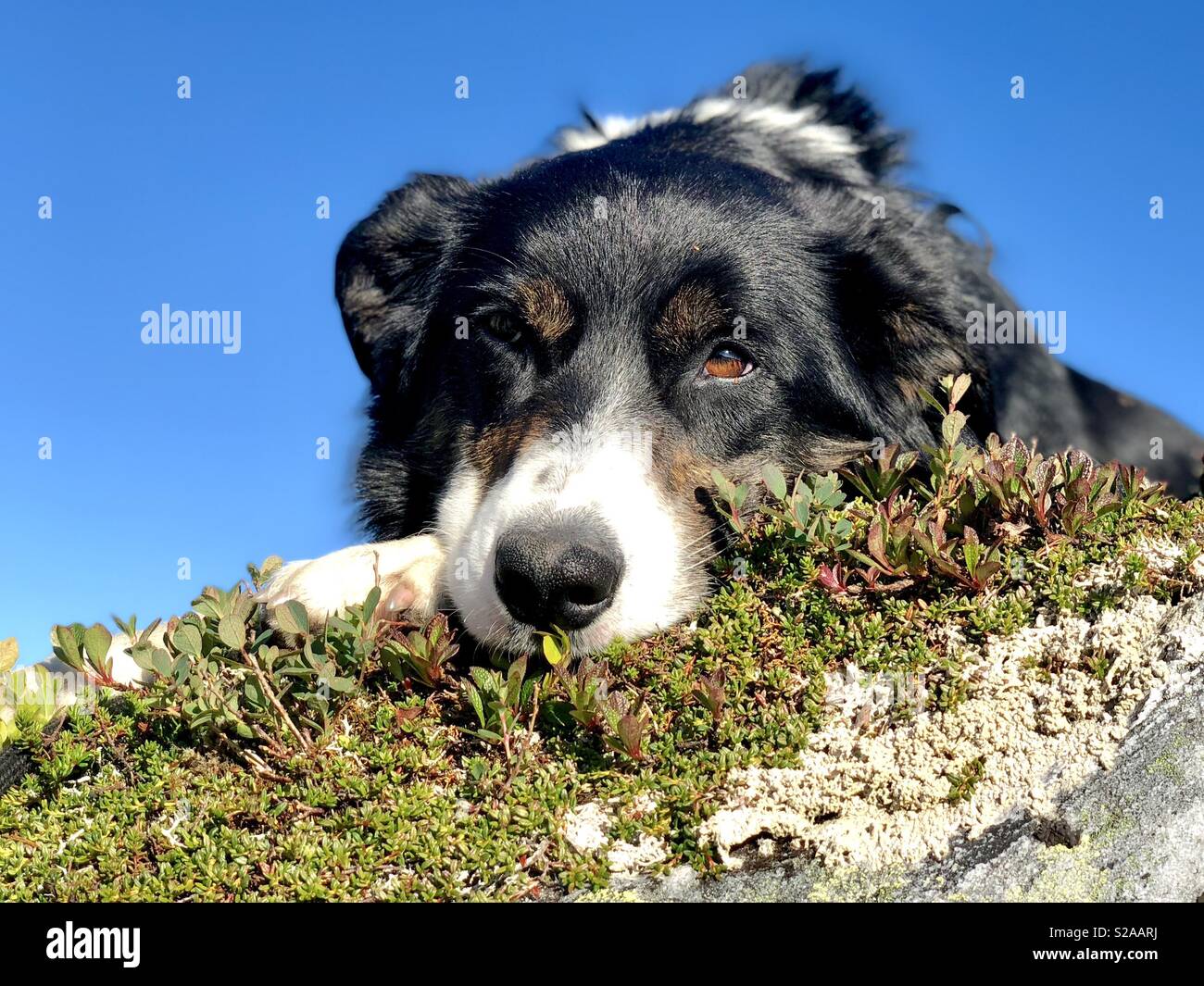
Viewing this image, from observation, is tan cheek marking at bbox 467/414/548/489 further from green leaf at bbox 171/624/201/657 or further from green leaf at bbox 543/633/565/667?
green leaf at bbox 171/624/201/657

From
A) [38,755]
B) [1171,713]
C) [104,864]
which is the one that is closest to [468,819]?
[104,864]

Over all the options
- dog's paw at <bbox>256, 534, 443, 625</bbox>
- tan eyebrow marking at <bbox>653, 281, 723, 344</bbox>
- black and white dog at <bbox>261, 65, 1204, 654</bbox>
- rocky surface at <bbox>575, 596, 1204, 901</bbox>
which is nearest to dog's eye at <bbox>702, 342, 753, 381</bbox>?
black and white dog at <bbox>261, 65, 1204, 654</bbox>

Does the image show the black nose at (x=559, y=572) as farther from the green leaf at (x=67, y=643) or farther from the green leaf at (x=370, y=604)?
the green leaf at (x=67, y=643)

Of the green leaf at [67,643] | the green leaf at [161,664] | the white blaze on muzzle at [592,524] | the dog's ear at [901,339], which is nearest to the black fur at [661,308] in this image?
the dog's ear at [901,339]

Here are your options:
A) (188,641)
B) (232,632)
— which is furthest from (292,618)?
(188,641)

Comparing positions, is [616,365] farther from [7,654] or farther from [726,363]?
[7,654]
